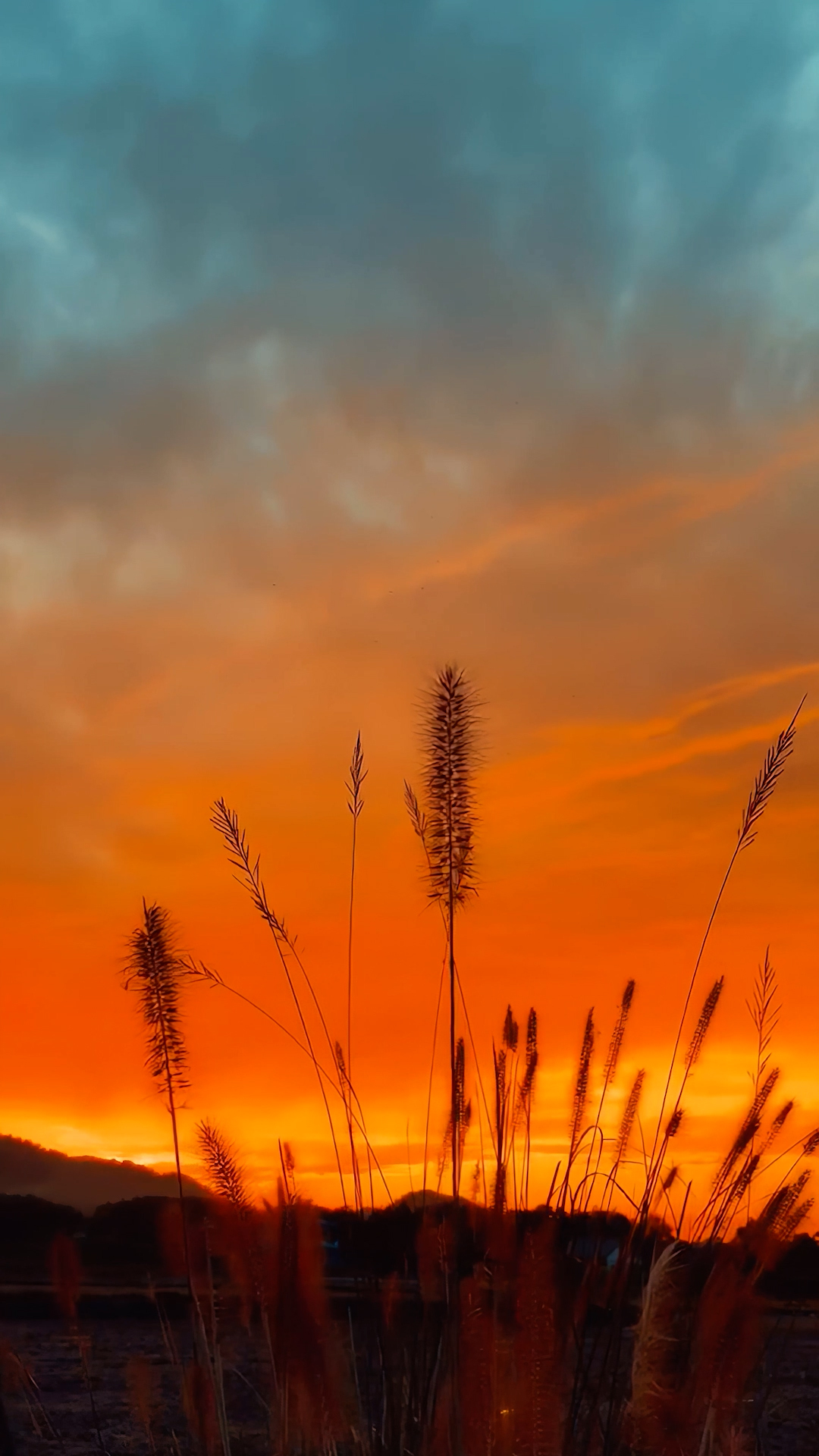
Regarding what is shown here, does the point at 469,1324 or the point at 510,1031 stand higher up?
the point at 510,1031

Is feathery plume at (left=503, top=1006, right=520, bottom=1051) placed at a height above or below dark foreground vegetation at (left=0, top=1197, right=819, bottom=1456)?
above

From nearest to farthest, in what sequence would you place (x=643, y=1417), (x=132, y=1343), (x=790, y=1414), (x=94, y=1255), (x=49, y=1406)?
(x=643, y=1417), (x=49, y=1406), (x=790, y=1414), (x=132, y=1343), (x=94, y=1255)

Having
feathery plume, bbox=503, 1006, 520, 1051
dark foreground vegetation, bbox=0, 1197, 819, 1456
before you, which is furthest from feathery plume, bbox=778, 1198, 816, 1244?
feathery plume, bbox=503, 1006, 520, 1051

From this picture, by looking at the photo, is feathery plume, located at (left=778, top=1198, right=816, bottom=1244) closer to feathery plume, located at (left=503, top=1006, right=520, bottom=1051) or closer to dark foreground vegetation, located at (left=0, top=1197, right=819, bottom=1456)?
dark foreground vegetation, located at (left=0, top=1197, right=819, bottom=1456)

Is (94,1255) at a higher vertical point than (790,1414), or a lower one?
higher

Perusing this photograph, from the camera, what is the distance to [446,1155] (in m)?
3.97

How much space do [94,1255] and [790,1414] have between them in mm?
4041

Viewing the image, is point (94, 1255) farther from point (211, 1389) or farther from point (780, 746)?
point (780, 746)

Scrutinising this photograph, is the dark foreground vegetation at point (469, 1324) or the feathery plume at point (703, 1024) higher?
the feathery plume at point (703, 1024)

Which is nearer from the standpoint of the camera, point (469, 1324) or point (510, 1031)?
point (469, 1324)

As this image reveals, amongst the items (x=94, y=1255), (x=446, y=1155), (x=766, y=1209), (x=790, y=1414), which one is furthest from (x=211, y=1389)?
(x=94, y=1255)

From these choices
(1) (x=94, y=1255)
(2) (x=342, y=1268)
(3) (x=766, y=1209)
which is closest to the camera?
(3) (x=766, y=1209)

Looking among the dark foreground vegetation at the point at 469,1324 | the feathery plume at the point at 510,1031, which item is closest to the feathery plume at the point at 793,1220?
the dark foreground vegetation at the point at 469,1324

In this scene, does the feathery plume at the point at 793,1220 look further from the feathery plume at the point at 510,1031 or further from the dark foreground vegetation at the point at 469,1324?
the feathery plume at the point at 510,1031
